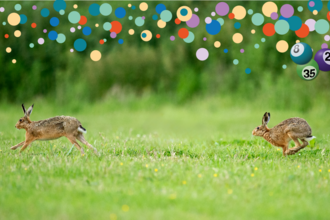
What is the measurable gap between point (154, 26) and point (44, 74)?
796cm

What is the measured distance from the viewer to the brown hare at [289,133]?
7.23 m

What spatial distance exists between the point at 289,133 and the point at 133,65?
16.7 meters

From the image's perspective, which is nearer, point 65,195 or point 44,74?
point 65,195

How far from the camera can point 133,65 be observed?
23000mm

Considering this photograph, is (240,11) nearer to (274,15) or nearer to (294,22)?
(274,15)

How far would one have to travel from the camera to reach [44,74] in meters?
23.3

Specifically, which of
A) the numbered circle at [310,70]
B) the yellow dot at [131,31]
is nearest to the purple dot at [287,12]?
the numbered circle at [310,70]

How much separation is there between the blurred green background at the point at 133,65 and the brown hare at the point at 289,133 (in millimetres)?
13284

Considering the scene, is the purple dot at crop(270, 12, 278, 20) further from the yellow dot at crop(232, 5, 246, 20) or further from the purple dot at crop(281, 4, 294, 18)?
the yellow dot at crop(232, 5, 246, 20)

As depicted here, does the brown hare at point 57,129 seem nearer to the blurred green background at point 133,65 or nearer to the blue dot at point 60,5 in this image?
the blue dot at point 60,5

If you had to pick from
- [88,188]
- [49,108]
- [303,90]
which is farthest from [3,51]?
[88,188]

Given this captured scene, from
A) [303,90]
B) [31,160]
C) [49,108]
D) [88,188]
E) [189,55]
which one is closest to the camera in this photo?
[88,188]

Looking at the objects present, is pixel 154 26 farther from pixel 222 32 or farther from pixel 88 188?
pixel 88 188

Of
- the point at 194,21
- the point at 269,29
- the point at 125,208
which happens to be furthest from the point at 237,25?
the point at 125,208
